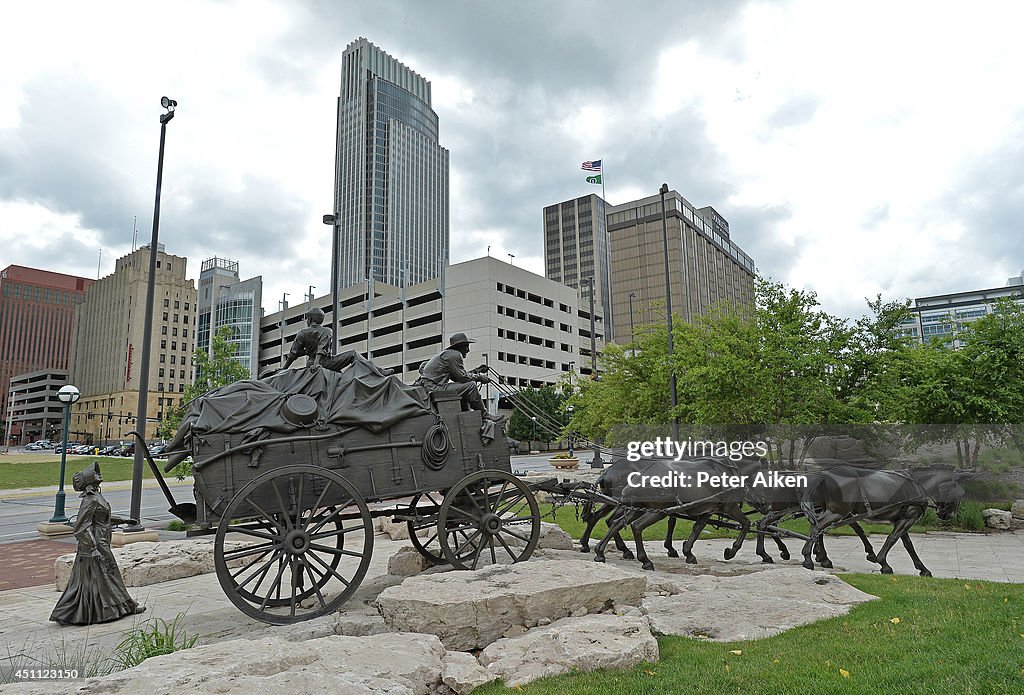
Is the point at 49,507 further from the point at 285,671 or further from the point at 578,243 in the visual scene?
the point at 578,243

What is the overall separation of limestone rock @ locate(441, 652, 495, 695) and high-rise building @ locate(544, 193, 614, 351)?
148472 mm

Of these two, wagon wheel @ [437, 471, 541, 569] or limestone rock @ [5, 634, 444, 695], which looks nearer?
limestone rock @ [5, 634, 444, 695]

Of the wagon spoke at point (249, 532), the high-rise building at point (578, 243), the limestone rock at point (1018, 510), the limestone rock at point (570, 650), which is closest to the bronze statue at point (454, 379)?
the wagon spoke at point (249, 532)

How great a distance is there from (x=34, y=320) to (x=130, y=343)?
57.1 m

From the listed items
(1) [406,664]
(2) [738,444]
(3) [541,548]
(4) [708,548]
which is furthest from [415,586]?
(2) [738,444]

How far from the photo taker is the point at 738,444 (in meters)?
15.6

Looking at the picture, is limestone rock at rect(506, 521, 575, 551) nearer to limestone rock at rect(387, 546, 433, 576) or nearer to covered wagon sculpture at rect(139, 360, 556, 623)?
limestone rock at rect(387, 546, 433, 576)

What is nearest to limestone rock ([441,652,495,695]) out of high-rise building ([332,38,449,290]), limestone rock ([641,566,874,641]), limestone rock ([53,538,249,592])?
limestone rock ([641,566,874,641])

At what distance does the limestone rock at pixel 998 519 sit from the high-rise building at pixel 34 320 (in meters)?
163

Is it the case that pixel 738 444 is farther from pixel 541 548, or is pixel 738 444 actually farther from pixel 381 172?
pixel 381 172

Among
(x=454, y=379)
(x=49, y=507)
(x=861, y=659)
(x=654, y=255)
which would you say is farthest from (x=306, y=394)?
(x=654, y=255)

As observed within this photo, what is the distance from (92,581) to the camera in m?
7.61

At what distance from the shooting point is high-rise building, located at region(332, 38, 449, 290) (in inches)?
5802

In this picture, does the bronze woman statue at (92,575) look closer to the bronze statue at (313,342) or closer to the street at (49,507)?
the bronze statue at (313,342)
